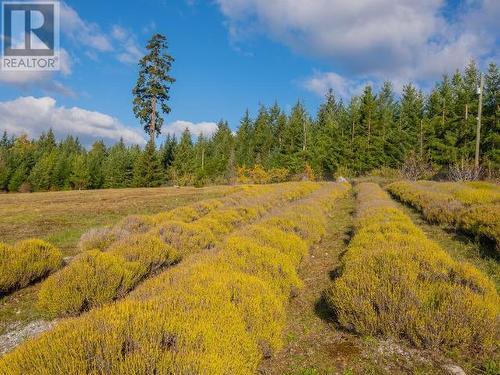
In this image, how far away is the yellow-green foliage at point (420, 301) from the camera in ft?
15.0

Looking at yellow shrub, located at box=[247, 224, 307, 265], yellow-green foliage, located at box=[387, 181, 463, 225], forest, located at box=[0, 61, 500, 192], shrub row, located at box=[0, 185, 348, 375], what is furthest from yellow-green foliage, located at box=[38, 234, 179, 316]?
forest, located at box=[0, 61, 500, 192]

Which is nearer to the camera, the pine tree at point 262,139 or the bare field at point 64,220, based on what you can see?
the bare field at point 64,220

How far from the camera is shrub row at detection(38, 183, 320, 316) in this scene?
6.38 meters

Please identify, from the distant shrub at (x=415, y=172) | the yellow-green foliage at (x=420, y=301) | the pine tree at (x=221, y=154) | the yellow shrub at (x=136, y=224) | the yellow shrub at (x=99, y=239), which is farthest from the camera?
the pine tree at (x=221, y=154)

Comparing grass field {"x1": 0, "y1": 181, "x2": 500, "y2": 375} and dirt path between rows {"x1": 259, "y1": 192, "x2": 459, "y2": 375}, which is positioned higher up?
grass field {"x1": 0, "y1": 181, "x2": 500, "y2": 375}

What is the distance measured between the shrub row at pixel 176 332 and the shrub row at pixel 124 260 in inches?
72.8

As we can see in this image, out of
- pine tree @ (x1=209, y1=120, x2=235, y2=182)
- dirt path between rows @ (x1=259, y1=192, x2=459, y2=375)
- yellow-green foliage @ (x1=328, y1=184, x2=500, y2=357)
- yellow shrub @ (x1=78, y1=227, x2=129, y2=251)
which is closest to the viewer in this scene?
dirt path between rows @ (x1=259, y1=192, x2=459, y2=375)

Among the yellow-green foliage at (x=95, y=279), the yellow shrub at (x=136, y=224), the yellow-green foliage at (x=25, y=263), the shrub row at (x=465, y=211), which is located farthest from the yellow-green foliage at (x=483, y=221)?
the yellow-green foliage at (x=25, y=263)

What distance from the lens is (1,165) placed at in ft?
189

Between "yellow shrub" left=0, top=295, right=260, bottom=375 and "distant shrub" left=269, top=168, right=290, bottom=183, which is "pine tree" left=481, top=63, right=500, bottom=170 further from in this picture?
"yellow shrub" left=0, top=295, right=260, bottom=375

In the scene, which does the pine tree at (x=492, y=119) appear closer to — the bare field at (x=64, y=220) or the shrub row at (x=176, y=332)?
the bare field at (x=64, y=220)

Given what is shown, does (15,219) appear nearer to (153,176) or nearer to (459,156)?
(153,176)

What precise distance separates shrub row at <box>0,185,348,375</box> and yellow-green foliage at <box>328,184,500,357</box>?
1.15 metres

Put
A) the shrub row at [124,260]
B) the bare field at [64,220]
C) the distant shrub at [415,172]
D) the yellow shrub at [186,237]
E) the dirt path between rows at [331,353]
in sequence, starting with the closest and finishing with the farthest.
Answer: the dirt path between rows at [331,353], the shrub row at [124,260], the yellow shrub at [186,237], the bare field at [64,220], the distant shrub at [415,172]
